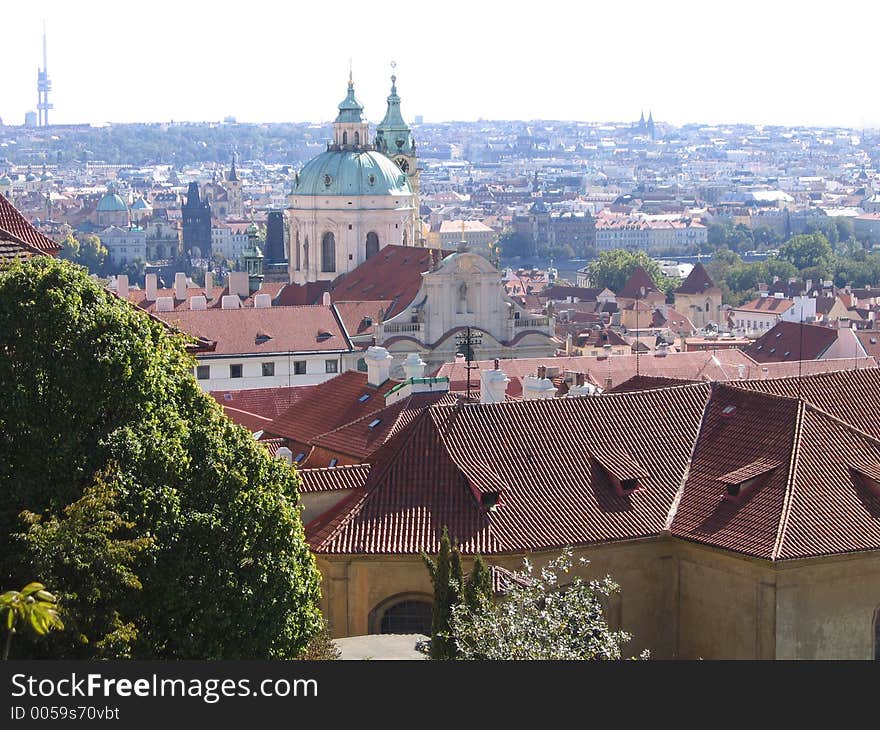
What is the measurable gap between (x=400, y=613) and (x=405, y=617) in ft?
0.29

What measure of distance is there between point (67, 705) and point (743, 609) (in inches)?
636

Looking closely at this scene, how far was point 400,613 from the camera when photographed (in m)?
30.0

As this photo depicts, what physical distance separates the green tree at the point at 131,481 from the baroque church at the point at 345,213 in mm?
82064

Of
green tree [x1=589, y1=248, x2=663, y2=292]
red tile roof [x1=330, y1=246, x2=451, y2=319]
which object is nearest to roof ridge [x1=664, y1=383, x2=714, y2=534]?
red tile roof [x1=330, y1=246, x2=451, y2=319]

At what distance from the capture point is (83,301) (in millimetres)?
23219

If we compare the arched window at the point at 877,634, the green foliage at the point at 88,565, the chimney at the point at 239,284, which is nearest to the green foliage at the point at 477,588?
the green foliage at the point at 88,565

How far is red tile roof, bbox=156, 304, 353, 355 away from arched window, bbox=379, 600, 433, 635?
42.7m

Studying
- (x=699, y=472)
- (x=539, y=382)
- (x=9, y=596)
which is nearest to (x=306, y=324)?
(x=539, y=382)

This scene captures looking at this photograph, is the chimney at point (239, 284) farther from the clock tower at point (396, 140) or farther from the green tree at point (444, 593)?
the green tree at point (444, 593)

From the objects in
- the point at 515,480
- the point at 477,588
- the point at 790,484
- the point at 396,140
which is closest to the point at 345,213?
the point at 396,140

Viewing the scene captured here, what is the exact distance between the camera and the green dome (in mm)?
107625

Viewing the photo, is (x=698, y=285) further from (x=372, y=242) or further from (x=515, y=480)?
(x=515, y=480)

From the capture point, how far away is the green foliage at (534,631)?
21.2 meters

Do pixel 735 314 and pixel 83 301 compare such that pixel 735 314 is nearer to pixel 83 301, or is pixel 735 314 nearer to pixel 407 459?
pixel 407 459
